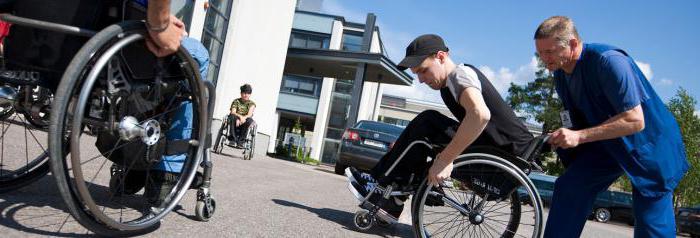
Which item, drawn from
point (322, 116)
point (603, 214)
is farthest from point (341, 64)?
point (322, 116)

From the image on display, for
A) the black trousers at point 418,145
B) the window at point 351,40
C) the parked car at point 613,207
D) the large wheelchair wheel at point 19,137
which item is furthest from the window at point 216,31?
the window at point 351,40

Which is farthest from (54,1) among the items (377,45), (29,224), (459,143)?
(377,45)

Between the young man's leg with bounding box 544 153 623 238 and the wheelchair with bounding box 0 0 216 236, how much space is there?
1843mm

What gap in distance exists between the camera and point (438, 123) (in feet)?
11.0

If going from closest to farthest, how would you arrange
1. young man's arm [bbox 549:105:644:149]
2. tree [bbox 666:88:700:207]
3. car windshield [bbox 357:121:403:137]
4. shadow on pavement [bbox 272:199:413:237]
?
young man's arm [bbox 549:105:644:149] < shadow on pavement [bbox 272:199:413:237] < car windshield [bbox 357:121:403:137] < tree [bbox 666:88:700:207]

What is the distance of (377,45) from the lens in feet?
148

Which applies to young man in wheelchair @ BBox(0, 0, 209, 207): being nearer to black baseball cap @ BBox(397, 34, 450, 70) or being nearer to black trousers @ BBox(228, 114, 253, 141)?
black baseball cap @ BBox(397, 34, 450, 70)

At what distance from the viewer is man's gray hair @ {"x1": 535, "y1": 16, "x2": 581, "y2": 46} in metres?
2.82

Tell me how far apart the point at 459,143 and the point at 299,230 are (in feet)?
3.37

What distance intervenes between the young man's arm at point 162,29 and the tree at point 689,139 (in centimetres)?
3510

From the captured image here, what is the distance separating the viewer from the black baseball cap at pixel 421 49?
3.19 meters

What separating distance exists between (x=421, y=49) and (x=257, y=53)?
14104mm

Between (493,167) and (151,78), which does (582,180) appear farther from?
(151,78)

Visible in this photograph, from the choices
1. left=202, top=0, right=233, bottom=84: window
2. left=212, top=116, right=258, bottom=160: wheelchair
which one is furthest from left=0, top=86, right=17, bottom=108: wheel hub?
left=202, top=0, right=233, bottom=84: window
